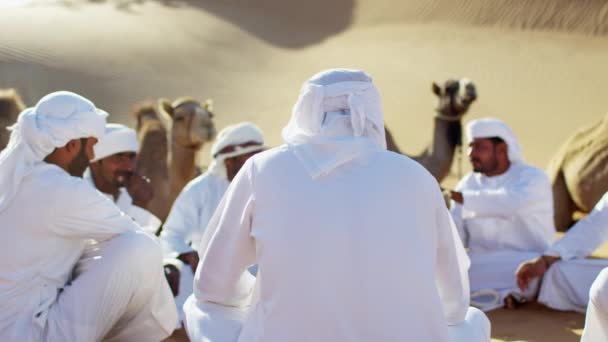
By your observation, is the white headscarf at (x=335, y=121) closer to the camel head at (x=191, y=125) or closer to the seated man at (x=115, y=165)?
the seated man at (x=115, y=165)

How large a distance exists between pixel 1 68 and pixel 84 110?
20536mm

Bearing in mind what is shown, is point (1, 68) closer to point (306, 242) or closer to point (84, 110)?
point (84, 110)

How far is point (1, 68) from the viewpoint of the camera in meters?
23.8

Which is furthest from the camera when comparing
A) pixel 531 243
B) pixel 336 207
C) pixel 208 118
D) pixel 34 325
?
pixel 208 118

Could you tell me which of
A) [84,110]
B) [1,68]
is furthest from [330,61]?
[84,110]

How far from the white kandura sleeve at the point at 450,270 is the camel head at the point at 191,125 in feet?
21.9

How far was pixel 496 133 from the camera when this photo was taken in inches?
274

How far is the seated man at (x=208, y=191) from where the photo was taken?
6.28 m

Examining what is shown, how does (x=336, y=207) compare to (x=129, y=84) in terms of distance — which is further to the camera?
(x=129, y=84)

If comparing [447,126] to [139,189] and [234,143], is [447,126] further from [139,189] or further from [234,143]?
[139,189]

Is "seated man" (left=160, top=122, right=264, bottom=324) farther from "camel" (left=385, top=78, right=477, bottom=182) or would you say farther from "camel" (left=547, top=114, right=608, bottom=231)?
"camel" (left=547, top=114, right=608, bottom=231)

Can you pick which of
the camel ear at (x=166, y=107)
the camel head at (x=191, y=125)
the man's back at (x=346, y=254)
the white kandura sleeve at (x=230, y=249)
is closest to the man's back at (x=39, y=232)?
the white kandura sleeve at (x=230, y=249)

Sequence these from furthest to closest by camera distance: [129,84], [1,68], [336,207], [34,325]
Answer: [129,84] < [1,68] < [34,325] < [336,207]

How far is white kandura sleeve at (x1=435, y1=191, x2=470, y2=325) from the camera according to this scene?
3.19m
